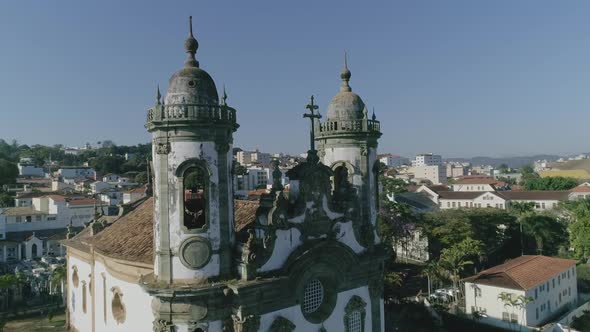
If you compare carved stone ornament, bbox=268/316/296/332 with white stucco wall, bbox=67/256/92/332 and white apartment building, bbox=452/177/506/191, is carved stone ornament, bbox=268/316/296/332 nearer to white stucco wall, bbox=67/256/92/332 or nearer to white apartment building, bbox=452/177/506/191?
white stucco wall, bbox=67/256/92/332

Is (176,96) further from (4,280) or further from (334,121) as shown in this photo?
(4,280)

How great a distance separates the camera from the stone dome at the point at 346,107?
23.3 metres

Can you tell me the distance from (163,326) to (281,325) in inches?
192

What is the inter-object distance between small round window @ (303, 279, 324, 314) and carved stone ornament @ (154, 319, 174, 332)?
6.21 m

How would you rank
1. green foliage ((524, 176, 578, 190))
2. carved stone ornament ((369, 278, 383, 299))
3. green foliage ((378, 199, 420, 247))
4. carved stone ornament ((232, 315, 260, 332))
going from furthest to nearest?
1. green foliage ((524, 176, 578, 190))
2. green foliage ((378, 199, 420, 247))
3. carved stone ornament ((369, 278, 383, 299))
4. carved stone ornament ((232, 315, 260, 332))

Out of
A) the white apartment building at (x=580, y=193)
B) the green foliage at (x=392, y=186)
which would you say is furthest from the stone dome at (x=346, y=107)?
the white apartment building at (x=580, y=193)

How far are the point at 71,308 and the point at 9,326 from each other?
866cm

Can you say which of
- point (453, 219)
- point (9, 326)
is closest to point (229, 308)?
point (9, 326)

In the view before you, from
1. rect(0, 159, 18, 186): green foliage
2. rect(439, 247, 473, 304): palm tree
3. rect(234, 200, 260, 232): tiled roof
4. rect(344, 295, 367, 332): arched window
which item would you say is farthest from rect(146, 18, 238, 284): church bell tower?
rect(0, 159, 18, 186): green foliage

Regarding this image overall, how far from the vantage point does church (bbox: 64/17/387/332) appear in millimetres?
16688

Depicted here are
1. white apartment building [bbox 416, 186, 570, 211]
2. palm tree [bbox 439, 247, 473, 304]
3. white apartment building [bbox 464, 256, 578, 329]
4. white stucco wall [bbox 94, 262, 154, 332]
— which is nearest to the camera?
white stucco wall [bbox 94, 262, 154, 332]

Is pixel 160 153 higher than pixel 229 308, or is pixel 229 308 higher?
pixel 160 153

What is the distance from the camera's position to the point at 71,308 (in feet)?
102

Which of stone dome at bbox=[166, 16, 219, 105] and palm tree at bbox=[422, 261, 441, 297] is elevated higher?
stone dome at bbox=[166, 16, 219, 105]
